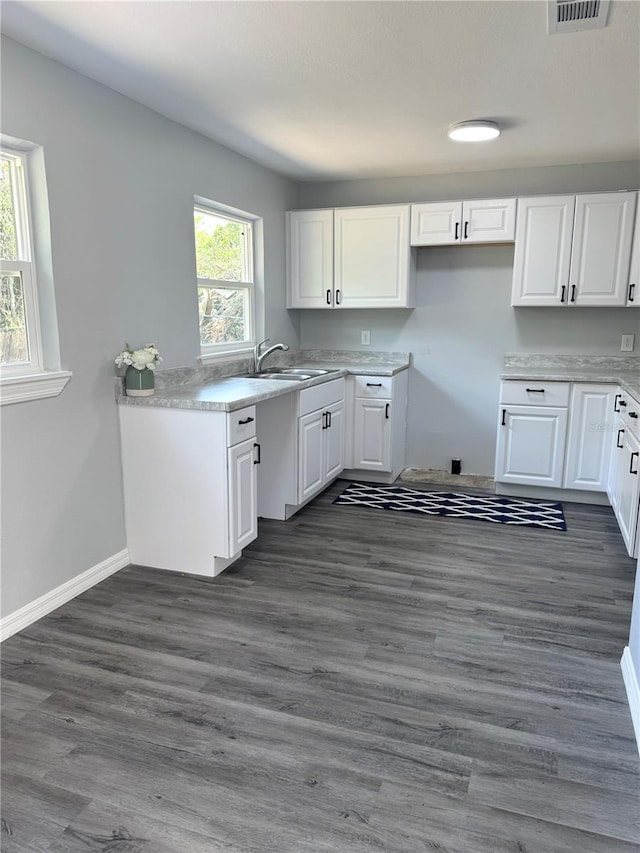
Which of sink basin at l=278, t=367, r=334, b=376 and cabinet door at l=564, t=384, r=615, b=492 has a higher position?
sink basin at l=278, t=367, r=334, b=376

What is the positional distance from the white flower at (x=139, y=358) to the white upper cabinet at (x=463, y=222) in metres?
2.39

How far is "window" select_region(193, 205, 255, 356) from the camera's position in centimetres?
381

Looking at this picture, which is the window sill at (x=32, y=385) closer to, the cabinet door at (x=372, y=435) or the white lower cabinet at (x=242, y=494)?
the white lower cabinet at (x=242, y=494)

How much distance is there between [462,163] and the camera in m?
4.24

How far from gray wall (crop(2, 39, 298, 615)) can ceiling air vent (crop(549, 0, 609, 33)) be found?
1.94 metres

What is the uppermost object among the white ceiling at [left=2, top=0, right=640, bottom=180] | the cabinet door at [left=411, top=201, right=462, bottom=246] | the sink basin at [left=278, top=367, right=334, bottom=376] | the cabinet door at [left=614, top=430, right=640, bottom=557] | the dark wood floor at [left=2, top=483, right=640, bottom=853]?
the white ceiling at [left=2, top=0, right=640, bottom=180]

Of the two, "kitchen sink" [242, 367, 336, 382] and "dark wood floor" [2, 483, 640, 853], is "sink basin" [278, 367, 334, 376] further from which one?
"dark wood floor" [2, 483, 640, 853]

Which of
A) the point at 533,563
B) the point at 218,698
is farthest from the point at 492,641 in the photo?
the point at 218,698

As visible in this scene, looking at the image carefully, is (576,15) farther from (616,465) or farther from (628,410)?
(616,465)

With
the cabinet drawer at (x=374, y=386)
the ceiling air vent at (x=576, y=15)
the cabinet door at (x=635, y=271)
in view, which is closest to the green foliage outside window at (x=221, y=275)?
the cabinet drawer at (x=374, y=386)

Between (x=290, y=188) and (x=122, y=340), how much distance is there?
8.16 ft

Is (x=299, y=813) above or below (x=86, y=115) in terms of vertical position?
below

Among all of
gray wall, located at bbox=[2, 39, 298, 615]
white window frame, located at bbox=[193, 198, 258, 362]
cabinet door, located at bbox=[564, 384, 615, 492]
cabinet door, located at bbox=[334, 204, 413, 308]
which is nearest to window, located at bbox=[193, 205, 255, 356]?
white window frame, located at bbox=[193, 198, 258, 362]

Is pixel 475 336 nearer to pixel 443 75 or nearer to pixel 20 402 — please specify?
pixel 443 75
